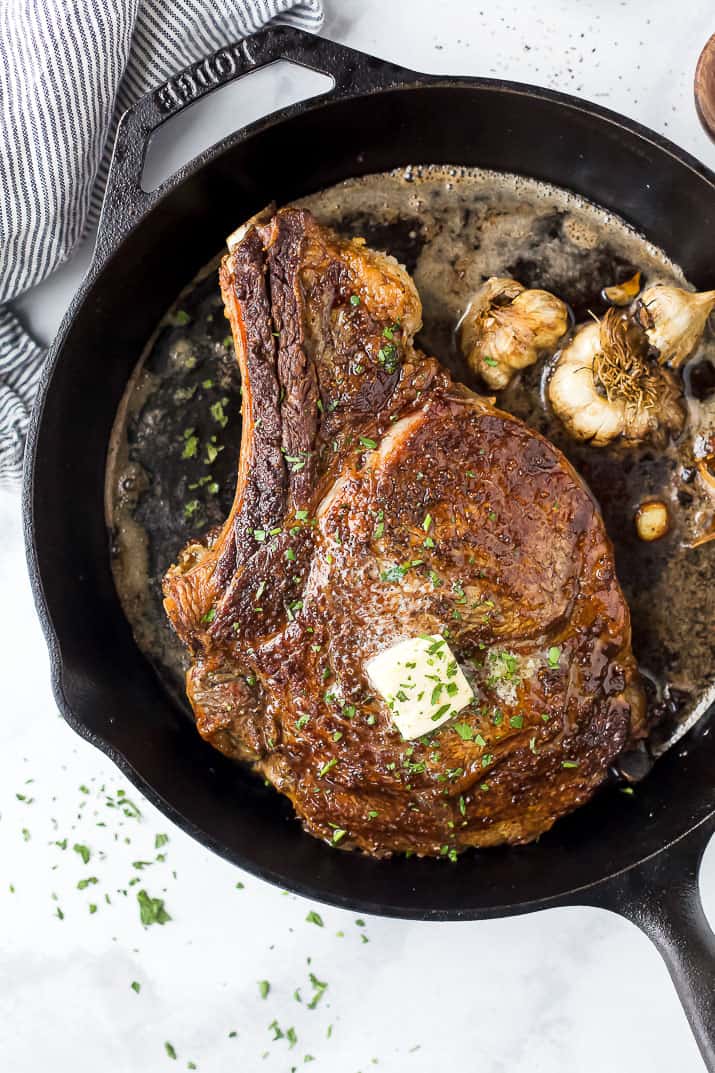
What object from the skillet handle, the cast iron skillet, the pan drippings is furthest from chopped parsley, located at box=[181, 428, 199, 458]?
the skillet handle

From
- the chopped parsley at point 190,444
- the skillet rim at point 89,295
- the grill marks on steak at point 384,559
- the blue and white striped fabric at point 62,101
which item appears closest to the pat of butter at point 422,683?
the grill marks on steak at point 384,559

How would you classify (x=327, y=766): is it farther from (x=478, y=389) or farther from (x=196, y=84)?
(x=196, y=84)

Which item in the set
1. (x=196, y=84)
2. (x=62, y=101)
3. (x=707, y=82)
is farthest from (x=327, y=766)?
(x=707, y=82)

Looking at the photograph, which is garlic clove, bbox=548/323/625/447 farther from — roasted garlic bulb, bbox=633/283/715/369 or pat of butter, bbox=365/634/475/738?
pat of butter, bbox=365/634/475/738

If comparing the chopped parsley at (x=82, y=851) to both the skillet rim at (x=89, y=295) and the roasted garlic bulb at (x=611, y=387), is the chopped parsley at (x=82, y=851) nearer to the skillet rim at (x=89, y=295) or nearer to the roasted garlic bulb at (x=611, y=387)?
the skillet rim at (x=89, y=295)

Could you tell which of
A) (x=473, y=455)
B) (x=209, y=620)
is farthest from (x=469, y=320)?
(x=209, y=620)

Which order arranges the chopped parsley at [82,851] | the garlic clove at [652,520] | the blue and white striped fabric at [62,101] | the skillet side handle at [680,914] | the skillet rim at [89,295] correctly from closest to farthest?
the skillet side handle at [680,914] < the skillet rim at [89,295] < the blue and white striped fabric at [62,101] < the garlic clove at [652,520] < the chopped parsley at [82,851]

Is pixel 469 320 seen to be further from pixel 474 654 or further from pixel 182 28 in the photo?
pixel 182 28
